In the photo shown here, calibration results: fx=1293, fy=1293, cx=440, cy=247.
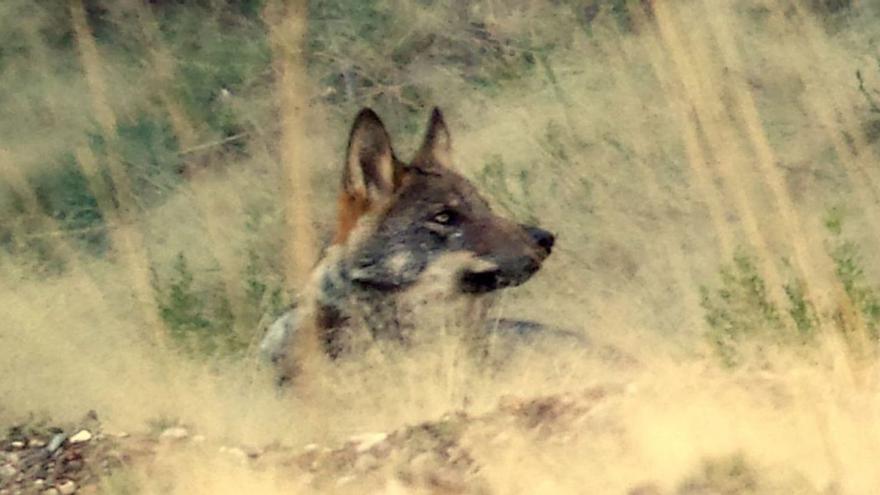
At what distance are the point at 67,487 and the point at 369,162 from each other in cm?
191

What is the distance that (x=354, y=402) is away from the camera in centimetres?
567

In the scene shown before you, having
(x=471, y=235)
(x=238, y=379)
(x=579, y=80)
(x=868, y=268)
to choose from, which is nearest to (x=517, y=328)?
(x=471, y=235)

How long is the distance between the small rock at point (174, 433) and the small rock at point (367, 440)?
72 cm

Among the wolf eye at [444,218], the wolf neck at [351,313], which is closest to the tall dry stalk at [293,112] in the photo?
the wolf neck at [351,313]

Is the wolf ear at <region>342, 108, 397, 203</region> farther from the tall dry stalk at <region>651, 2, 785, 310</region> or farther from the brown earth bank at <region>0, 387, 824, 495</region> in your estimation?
the tall dry stalk at <region>651, 2, 785, 310</region>

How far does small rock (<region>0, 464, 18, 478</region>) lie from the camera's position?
5.30 m

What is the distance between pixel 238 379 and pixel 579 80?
322 cm

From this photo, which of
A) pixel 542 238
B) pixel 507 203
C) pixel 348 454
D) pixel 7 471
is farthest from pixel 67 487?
pixel 507 203

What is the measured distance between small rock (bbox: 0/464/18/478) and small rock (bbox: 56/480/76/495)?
0.96ft

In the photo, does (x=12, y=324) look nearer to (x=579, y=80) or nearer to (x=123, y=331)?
(x=123, y=331)

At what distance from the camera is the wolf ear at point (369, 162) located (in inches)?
226

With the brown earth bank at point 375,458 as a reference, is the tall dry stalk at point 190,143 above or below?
above

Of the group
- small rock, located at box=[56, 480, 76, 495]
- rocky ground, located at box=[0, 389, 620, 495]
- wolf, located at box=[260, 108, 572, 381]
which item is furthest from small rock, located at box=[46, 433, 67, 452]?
wolf, located at box=[260, 108, 572, 381]

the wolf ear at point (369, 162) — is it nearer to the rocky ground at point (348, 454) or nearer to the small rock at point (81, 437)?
the rocky ground at point (348, 454)
